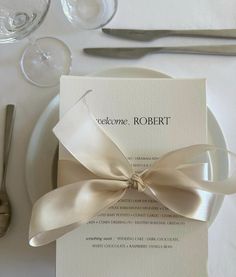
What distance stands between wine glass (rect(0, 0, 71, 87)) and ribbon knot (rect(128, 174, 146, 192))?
0.19 metres

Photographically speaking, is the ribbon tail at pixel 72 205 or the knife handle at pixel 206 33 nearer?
the ribbon tail at pixel 72 205

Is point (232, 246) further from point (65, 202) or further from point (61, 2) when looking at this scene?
point (61, 2)

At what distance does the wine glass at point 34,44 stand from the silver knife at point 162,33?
0.23 feet

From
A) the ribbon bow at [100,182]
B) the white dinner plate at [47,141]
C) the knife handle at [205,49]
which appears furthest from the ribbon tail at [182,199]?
the knife handle at [205,49]

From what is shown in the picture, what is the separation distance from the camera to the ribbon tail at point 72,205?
45cm

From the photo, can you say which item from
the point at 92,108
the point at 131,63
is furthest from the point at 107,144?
the point at 131,63

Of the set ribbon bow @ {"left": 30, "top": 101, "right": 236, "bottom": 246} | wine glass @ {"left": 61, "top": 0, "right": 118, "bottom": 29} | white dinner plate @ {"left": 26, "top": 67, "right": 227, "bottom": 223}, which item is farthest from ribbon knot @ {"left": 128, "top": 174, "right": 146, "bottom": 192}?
wine glass @ {"left": 61, "top": 0, "right": 118, "bottom": 29}

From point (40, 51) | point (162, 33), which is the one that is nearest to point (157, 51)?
point (162, 33)

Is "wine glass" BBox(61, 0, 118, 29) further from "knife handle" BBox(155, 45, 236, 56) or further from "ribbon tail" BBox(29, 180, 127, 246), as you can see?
"ribbon tail" BBox(29, 180, 127, 246)

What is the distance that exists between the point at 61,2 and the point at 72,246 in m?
0.32

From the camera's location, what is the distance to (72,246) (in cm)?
47

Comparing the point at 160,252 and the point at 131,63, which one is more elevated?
the point at 131,63

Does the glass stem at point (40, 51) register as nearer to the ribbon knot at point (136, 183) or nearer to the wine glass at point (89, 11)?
the wine glass at point (89, 11)

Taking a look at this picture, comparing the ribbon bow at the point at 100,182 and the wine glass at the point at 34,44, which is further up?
the wine glass at the point at 34,44
